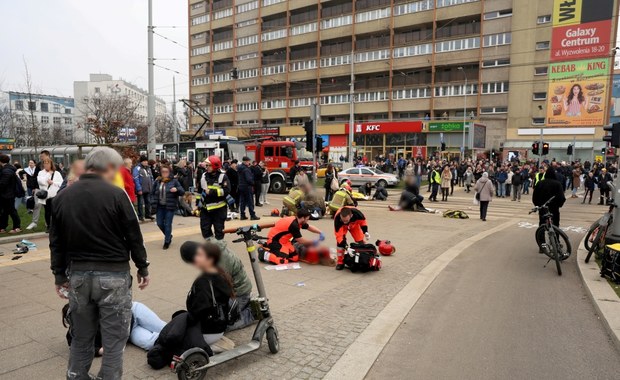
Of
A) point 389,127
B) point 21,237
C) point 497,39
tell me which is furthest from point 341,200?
point 497,39

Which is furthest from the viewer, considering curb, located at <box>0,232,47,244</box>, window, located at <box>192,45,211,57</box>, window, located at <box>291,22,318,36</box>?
window, located at <box>192,45,211,57</box>

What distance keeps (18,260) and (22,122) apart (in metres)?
43.6

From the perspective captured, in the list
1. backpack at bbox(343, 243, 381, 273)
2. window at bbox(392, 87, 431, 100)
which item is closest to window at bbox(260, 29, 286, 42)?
window at bbox(392, 87, 431, 100)

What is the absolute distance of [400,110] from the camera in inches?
2071

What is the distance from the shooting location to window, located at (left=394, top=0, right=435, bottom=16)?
163 ft

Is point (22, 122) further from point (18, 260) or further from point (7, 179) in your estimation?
point (18, 260)

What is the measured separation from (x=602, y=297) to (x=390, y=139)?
4789cm

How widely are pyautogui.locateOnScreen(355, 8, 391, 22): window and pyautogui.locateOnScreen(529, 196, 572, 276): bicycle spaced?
49.7 meters

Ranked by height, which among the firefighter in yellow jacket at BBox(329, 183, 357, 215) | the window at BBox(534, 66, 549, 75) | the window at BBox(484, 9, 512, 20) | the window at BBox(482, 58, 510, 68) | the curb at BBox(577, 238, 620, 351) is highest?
the window at BBox(484, 9, 512, 20)

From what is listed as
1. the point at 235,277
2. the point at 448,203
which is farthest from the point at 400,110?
the point at 235,277

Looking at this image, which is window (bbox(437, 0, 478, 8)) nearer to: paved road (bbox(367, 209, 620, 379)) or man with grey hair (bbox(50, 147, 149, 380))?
paved road (bbox(367, 209, 620, 379))

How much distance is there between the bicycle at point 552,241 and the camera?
24.2 ft

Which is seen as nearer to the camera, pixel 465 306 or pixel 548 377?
pixel 548 377

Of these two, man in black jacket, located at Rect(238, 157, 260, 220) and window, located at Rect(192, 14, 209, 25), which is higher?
window, located at Rect(192, 14, 209, 25)
